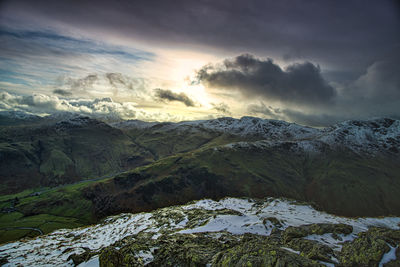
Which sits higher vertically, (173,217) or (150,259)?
(150,259)

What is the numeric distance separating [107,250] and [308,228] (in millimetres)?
46830

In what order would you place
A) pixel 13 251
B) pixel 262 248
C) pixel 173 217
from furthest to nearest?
pixel 173 217 < pixel 13 251 < pixel 262 248

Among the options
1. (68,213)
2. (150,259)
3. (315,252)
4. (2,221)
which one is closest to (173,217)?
(150,259)

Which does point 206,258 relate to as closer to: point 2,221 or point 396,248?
point 396,248

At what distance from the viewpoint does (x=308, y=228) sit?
163 ft

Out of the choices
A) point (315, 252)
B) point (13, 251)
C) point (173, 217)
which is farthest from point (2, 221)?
point (315, 252)

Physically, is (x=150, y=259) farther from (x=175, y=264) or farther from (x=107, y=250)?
(x=107, y=250)

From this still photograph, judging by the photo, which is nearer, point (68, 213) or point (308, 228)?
point (308, 228)

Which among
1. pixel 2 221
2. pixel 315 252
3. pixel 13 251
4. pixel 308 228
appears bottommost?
pixel 2 221

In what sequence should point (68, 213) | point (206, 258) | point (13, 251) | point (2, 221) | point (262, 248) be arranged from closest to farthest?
point (262, 248) < point (206, 258) < point (13, 251) < point (2, 221) < point (68, 213)

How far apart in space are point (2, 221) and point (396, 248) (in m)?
266

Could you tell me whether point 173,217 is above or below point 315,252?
below

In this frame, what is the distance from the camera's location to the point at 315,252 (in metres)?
28.8

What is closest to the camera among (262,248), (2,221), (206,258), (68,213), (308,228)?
(262,248)
